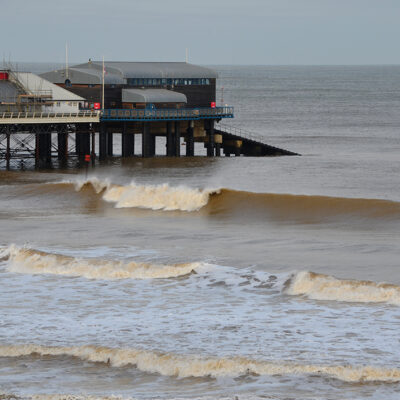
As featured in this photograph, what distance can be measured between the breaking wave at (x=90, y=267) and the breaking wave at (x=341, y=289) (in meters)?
3.72

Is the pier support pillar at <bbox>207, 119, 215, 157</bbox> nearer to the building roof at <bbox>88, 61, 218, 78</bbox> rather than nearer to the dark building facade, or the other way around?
the dark building facade

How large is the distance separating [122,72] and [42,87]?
6987 mm

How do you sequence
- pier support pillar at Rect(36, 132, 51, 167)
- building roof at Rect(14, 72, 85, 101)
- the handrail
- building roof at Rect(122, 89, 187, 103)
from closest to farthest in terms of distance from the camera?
the handrail → building roof at Rect(14, 72, 85, 101) → pier support pillar at Rect(36, 132, 51, 167) → building roof at Rect(122, 89, 187, 103)

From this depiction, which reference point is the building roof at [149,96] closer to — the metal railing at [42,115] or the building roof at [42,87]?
the building roof at [42,87]

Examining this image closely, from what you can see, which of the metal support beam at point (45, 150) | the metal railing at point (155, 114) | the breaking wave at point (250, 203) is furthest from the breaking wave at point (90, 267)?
the metal railing at point (155, 114)

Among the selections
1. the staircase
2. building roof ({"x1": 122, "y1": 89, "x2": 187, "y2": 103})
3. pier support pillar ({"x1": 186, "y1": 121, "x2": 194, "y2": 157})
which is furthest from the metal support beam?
the staircase

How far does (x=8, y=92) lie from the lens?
6781cm

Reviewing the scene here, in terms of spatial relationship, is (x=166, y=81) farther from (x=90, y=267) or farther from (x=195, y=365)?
(x=195, y=365)

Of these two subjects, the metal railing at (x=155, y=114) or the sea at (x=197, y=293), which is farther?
the metal railing at (x=155, y=114)

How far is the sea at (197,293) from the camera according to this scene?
19.9 meters

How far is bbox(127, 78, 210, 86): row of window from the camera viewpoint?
75125 mm

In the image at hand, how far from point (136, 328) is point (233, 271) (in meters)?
6.52

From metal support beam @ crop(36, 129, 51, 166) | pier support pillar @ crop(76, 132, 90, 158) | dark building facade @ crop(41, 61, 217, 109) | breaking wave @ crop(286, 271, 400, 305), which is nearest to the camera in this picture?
breaking wave @ crop(286, 271, 400, 305)

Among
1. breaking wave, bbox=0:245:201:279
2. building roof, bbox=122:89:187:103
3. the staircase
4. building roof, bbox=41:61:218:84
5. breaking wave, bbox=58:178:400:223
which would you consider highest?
building roof, bbox=41:61:218:84
